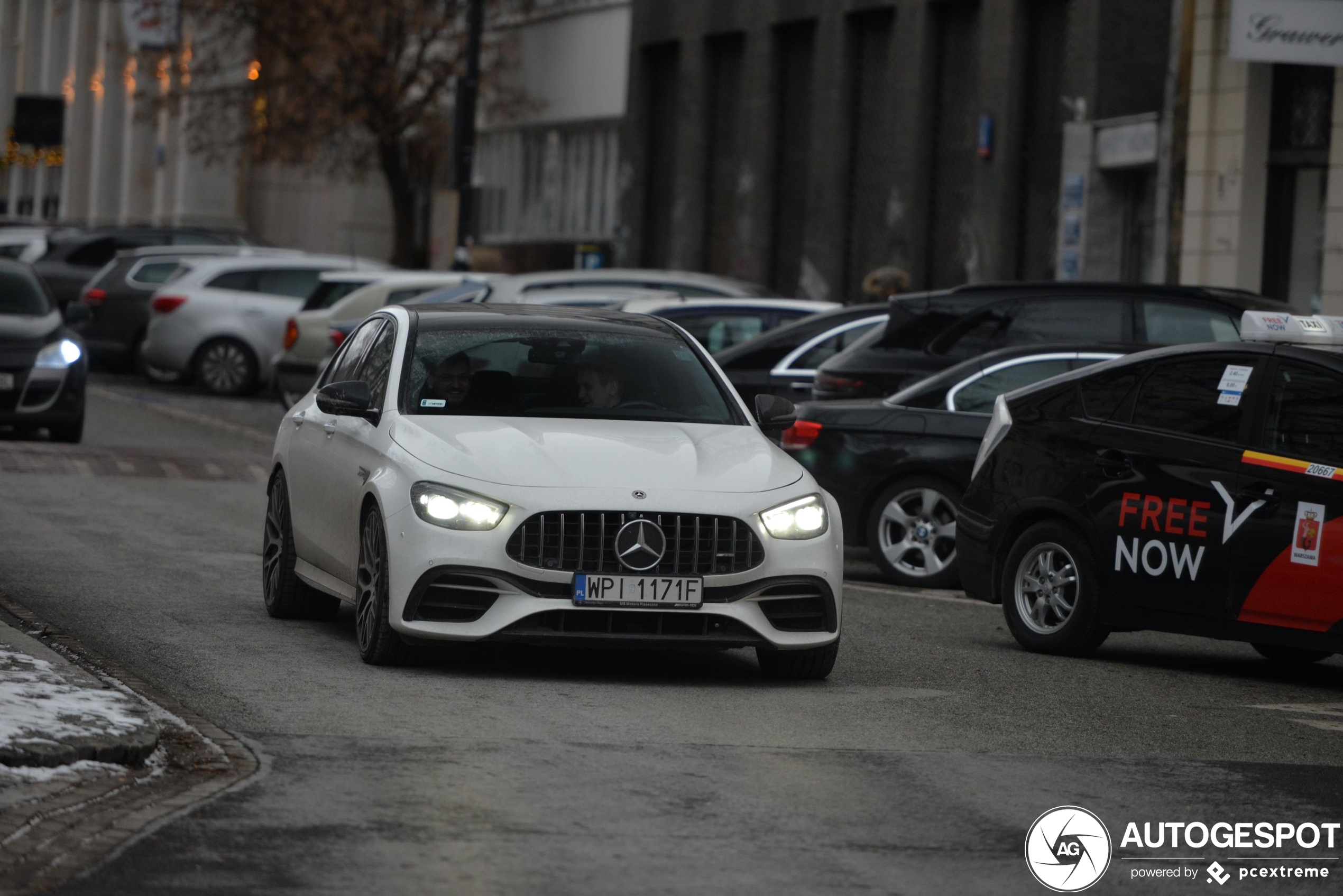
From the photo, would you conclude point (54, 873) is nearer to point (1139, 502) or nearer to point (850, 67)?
point (1139, 502)

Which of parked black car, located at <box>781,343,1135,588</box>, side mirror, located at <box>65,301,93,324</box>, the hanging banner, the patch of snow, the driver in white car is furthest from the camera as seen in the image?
the hanging banner

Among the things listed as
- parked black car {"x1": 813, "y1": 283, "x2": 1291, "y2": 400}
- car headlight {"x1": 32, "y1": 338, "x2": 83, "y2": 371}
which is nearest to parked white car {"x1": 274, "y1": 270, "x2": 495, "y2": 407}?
car headlight {"x1": 32, "y1": 338, "x2": 83, "y2": 371}

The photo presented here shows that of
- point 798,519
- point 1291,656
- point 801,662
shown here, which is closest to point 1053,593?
point 1291,656

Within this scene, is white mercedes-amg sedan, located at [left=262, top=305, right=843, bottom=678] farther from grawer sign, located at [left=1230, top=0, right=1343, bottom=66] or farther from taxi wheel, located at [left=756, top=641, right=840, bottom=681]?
grawer sign, located at [left=1230, top=0, right=1343, bottom=66]

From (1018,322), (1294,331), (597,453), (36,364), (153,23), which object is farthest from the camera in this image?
(153,23)

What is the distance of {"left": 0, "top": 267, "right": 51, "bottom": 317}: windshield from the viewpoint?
21438mm

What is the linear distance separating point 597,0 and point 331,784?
37.2 meters

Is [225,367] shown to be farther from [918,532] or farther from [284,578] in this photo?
[284,578]

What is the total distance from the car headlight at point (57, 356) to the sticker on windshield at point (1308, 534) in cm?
1334

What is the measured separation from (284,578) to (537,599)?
2300mm

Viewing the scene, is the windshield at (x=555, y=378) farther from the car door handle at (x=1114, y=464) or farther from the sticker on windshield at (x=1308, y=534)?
the sticker on windshield at (x=1308, y=534)

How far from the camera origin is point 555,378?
10.5m

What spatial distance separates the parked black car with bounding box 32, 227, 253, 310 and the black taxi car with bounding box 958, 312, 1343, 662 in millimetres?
27105

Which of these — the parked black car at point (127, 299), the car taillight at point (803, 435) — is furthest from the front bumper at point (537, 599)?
the parked black car at point (127, 299)
